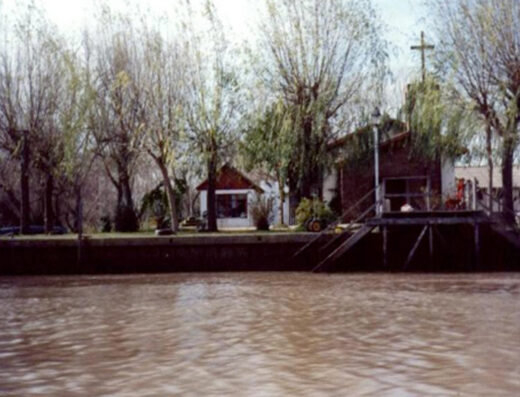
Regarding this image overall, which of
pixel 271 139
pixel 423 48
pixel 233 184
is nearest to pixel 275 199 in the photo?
pixel 233 184

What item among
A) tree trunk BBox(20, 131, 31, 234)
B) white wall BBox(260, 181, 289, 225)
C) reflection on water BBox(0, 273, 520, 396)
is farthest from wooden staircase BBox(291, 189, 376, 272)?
white wall BBox(260, 181, 289, 225)

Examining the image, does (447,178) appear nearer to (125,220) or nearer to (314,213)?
(314,213)

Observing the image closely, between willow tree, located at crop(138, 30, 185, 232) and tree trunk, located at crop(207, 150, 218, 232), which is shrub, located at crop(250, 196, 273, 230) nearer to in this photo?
tree trunk, located at crop(207, 150, 218, 232)

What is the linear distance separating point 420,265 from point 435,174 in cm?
998

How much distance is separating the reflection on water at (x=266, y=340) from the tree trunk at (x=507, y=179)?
8.46 metres

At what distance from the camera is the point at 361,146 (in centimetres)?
3500

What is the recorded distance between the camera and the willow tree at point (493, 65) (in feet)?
98.0

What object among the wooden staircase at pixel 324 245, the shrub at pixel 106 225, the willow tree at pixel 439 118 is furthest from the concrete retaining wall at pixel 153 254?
the shrub at pixel 106 225

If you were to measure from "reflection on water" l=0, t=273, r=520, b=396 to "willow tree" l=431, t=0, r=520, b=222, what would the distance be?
32.3 feet

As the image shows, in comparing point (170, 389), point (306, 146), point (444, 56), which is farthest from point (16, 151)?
point (170, 389)

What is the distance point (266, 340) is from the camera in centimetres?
1278

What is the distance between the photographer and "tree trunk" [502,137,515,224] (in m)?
29.6

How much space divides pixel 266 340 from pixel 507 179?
2030 centimetres

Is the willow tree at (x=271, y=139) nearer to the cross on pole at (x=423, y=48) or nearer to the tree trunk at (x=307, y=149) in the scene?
the tree trunk at (x=307, y=149)
